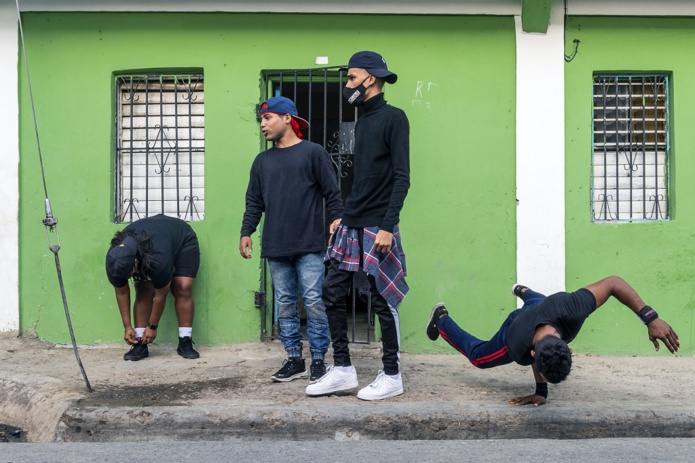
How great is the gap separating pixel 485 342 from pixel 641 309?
3.31 ft

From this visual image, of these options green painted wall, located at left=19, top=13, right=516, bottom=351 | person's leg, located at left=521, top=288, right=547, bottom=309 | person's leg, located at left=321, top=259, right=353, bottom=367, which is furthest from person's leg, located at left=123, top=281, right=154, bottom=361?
person's leg, located at left=521, top=288, right=547, bottom=309

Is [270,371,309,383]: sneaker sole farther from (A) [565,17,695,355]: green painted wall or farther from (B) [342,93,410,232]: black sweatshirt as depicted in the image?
(A) [565,17,695,355]: green painted wall

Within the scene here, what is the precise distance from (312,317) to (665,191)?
3497 mm

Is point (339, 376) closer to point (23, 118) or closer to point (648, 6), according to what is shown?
point (23, 118)

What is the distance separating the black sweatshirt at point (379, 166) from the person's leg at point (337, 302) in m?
0.31

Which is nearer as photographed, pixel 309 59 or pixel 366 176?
pixel 366 176

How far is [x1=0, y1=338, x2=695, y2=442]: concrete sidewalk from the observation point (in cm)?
473

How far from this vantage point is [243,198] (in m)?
6.93

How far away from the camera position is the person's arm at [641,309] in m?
4.45

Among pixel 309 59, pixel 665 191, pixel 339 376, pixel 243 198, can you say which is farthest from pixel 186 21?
pixel 665 191

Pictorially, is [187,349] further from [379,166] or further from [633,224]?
[633,224]

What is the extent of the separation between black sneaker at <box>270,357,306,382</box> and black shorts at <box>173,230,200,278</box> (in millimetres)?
1456

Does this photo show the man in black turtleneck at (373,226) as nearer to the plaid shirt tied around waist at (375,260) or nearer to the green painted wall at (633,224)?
the plaid shirt tied around waist at (375,260)

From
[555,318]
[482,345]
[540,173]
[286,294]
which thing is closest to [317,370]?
[286,294]
